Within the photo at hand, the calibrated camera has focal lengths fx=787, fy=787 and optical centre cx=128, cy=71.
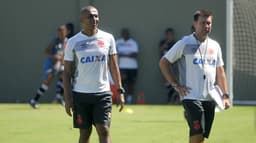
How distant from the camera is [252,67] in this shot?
74.9 ft

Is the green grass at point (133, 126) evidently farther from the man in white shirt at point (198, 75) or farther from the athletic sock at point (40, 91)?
the man in white shirt at point (198, 75)

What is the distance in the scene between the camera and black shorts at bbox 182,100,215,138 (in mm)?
10039

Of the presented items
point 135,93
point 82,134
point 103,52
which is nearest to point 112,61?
point 103,52

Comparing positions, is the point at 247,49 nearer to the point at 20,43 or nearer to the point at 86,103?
the point at 20,43

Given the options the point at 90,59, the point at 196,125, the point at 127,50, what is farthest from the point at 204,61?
the point at 127,50

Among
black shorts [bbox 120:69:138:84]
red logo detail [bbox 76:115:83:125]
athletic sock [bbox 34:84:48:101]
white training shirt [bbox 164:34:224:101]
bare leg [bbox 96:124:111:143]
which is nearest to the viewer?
white training shirt [bbox 164:34:224:101]

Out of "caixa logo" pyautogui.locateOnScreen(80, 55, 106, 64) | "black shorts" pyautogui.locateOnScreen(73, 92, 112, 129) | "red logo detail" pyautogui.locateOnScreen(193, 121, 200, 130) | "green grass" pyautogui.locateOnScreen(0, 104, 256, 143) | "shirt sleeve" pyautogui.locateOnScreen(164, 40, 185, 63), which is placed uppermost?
"shirt sleeve" pyautogui.locateOnScreen(164, 40, 185, 63)

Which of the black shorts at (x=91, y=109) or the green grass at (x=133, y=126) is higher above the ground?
the black shorts at (x=91, y=109)

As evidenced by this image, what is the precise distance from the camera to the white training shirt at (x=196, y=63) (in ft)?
33.2

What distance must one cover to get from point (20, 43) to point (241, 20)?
7392 mm

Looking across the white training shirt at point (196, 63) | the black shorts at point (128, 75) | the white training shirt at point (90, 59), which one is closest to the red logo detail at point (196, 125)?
the white training shirt at point (196, 63)

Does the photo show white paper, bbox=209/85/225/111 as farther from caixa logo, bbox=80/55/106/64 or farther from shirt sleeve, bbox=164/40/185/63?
caixa logo, bbox=80/55/106/64

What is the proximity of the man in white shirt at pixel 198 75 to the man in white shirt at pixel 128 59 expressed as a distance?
1420cm

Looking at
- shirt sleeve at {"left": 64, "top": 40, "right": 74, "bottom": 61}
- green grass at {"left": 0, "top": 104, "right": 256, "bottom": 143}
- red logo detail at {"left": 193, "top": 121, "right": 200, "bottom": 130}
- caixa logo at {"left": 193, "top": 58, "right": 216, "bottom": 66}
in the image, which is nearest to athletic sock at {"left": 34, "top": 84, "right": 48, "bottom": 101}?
green grass at {"left": 0, "top": 104, "right": 256, "bottom": 143}
